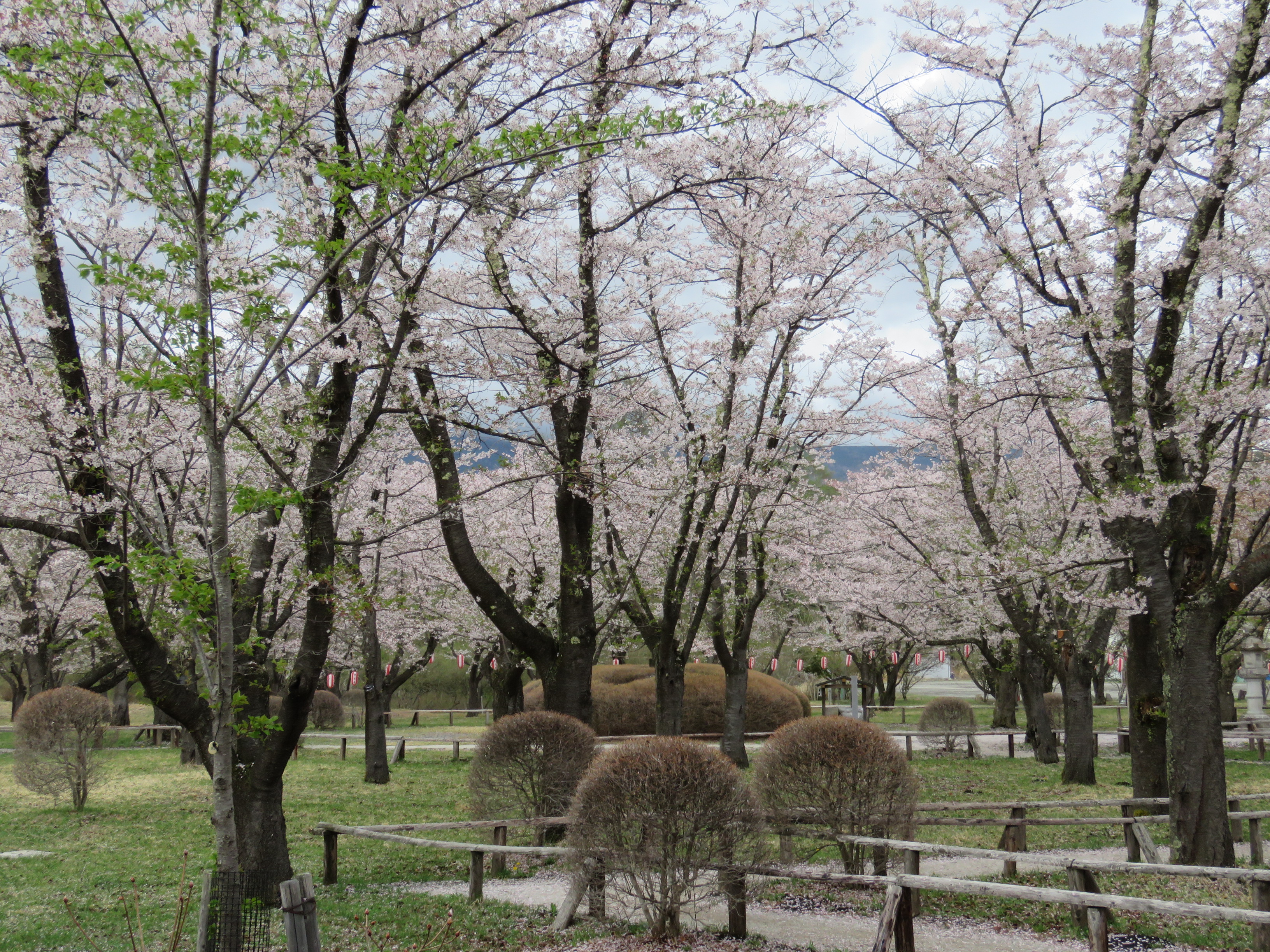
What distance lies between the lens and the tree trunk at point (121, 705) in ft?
91.1

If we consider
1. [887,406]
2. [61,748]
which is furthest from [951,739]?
[61,748]

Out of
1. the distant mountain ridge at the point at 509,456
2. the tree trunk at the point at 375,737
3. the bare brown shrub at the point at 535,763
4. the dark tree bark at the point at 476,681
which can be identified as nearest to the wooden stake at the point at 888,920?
the bare brown shrub at the point at 535,763

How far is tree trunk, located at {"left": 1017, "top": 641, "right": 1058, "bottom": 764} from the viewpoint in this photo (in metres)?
18.2

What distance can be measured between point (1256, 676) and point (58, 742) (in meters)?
30.9

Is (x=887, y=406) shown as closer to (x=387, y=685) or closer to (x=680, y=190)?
(x=680, y=190)

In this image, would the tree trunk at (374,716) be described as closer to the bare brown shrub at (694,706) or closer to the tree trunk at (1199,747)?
the bare brown shrub at (694,706)

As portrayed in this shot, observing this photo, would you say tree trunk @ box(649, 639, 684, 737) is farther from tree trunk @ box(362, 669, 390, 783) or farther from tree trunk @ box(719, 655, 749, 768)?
tree trunk @ box(362, 669, 390, 783)

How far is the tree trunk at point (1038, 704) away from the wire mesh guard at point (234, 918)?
16.0 m

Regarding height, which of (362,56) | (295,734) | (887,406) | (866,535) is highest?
(362,56)

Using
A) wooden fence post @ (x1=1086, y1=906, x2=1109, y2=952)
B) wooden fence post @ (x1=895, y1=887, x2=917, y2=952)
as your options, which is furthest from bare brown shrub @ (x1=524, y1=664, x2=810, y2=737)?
wooden fence post @ (x1=1086, y1=906, x2=1109, y2=952)

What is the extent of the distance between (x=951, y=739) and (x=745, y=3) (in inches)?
682

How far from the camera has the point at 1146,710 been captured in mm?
9898

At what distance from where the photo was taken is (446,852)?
10.4m

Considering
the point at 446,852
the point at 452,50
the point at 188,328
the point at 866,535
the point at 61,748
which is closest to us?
the point at 188,328
